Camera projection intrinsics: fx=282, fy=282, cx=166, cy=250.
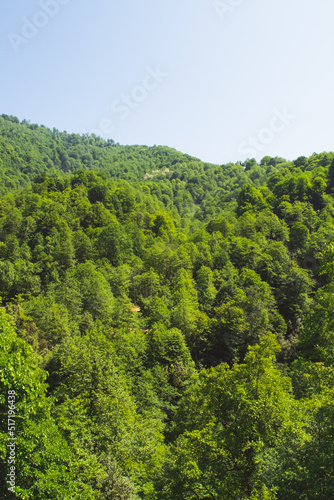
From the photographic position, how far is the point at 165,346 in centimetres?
3322

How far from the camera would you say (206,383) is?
1445 centimetres

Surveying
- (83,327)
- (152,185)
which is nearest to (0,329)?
(83,327)

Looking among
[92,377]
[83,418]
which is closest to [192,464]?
[83,418]

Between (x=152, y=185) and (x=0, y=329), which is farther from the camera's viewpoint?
(x=152, y=185)

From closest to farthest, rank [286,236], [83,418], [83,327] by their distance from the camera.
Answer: [83,418]
[83,327]
[286,236]

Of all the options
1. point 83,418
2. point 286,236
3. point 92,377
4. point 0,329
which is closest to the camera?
point 0,329

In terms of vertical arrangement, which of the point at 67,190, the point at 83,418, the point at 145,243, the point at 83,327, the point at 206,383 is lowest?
the point at 83,418

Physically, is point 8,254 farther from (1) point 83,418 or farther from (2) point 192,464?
(2) point 192,464

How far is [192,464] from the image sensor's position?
11.6 meters

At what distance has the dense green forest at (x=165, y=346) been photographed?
9.80 m

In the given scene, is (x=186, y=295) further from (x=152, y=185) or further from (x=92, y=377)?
(x=152, y=185)

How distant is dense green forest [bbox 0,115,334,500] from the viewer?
32.1 feet

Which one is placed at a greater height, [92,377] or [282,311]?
[282,311]

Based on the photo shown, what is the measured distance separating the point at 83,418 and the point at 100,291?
26533mm
